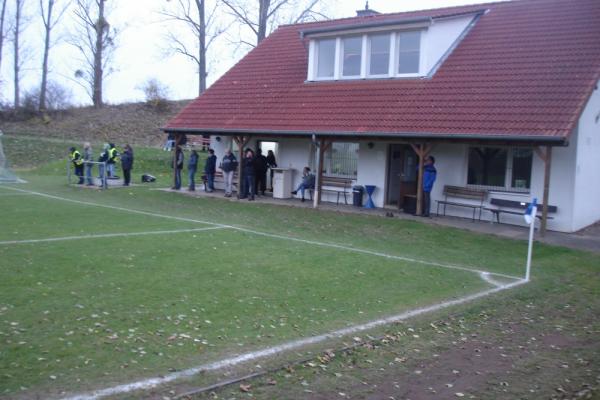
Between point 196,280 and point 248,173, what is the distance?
13338 mm

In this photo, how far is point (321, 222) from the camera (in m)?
17.9

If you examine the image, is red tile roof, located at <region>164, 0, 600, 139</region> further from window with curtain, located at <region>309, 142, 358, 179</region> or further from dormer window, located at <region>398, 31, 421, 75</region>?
window with curtain, located at <region>309, 142, 358, 179</region>

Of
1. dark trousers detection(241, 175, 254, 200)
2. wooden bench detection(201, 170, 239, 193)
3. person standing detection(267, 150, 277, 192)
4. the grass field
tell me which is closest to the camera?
the grass field

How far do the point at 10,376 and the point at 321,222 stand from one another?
12.8m

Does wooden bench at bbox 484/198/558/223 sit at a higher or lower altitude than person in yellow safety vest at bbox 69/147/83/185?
lower

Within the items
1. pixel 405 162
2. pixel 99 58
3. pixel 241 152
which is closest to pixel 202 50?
pixel 99 58

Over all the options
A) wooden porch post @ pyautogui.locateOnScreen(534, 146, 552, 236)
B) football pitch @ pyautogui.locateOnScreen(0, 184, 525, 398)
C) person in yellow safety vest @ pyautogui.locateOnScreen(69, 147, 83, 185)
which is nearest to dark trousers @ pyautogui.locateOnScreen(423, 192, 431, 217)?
football pitch @ pyautogui.locateOnScreen(0, 184, 525, 398)

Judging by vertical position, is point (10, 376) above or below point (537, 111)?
below

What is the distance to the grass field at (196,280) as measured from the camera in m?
6.29

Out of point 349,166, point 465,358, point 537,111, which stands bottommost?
point 465,358

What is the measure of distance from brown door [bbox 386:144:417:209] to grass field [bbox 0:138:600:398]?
10.3 feet

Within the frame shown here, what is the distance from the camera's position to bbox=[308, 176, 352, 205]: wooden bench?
2256 cm

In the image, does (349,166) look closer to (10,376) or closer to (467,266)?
(467,266)

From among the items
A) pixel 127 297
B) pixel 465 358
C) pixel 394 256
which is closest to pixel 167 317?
pixel 127 297
